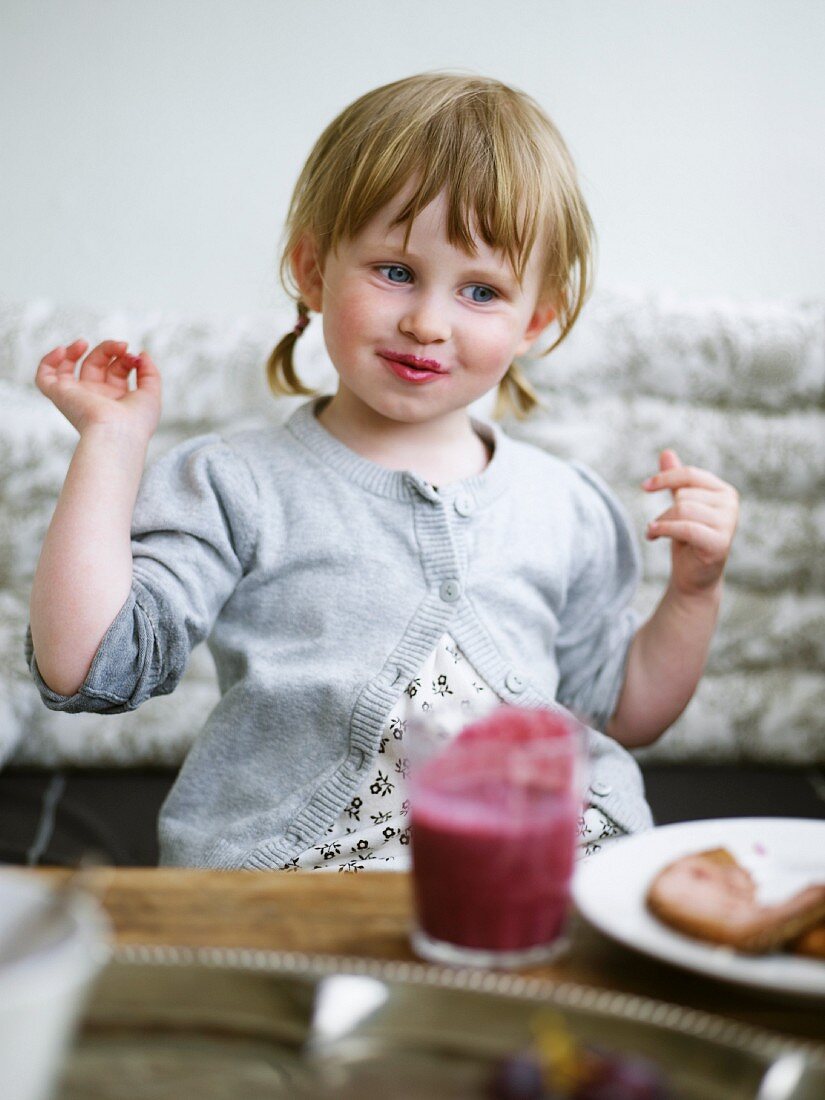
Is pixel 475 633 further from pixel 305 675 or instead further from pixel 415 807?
pixel 415 807

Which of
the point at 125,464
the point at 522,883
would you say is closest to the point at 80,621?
the point at 125,464

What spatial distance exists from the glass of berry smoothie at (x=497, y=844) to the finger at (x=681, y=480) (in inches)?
21.1

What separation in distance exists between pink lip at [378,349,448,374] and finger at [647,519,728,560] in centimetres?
24

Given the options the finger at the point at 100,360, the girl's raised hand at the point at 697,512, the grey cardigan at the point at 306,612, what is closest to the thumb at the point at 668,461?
the girl's raised hand at the point at 697,512

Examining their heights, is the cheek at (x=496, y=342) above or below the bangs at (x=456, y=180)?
below

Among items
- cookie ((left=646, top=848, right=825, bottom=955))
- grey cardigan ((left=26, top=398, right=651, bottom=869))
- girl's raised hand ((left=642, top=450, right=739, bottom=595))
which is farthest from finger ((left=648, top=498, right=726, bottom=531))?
cookie ((left=646, top=848, right=825, bottom=955))

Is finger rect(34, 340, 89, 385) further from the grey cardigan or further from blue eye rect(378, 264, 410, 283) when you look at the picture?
blue eye rect(378, 264, 410, 283)

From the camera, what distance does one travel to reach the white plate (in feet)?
1.77

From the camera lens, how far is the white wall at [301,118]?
79.6 inches

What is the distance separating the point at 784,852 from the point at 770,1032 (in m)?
0.20

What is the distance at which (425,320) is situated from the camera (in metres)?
1.09

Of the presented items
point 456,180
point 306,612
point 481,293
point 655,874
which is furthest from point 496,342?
point 655,874

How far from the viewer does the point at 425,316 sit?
1092 millimetres

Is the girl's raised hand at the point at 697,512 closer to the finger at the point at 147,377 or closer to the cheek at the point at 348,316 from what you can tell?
the cheek at the point at 348,316
